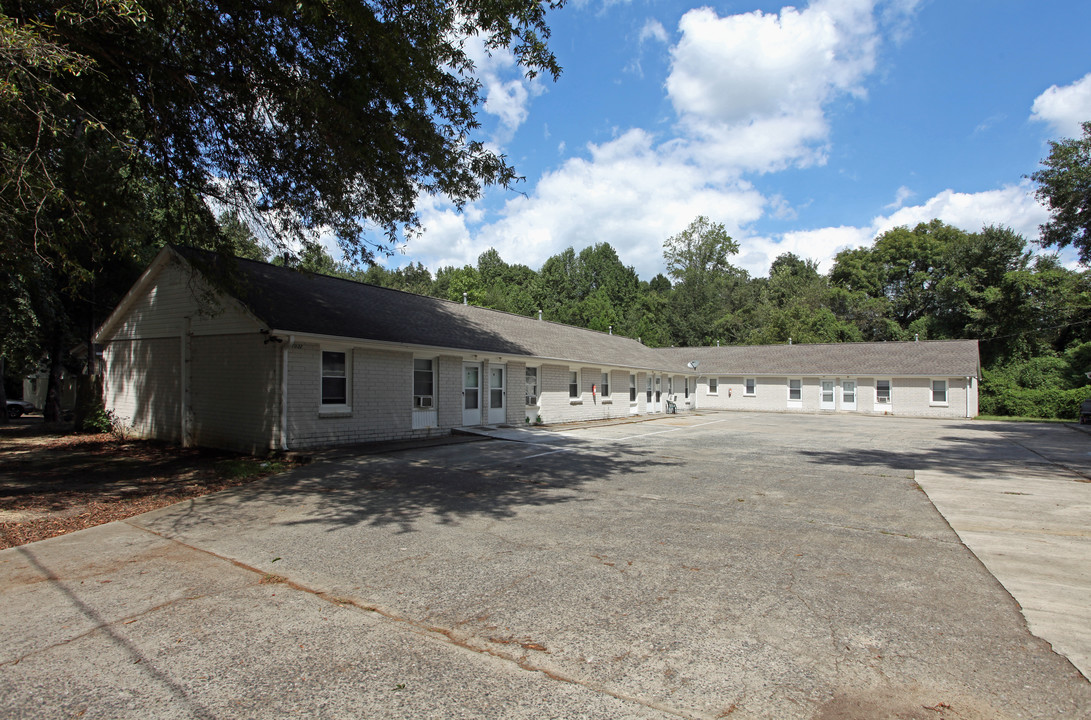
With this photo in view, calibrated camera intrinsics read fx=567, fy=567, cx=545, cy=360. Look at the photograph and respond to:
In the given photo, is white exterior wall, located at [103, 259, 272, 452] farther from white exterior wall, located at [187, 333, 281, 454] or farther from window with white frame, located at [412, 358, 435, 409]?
window with white frame, located at [412, 358, 435, 409]

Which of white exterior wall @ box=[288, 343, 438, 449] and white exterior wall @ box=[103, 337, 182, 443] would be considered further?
white exterior wall @ box=[103, 337, 182, 443]

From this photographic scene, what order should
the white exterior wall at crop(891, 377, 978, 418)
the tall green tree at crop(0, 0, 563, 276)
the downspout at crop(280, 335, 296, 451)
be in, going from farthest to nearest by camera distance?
the white exterior wall at crop(891, 377, 978, 418), the downspout at crop(280, 335, 296, 451), the tall green tree at crop(0, 0, 563, 276)

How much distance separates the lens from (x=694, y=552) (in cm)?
573

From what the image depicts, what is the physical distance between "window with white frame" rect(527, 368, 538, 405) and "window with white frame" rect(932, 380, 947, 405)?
24.4 meters

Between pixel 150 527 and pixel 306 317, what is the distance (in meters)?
7.26

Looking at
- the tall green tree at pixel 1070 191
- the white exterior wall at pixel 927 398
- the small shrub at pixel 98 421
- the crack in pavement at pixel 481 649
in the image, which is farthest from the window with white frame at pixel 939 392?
the small shrub at pixel 98 421

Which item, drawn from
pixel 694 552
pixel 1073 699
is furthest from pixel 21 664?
pixel 1073 699

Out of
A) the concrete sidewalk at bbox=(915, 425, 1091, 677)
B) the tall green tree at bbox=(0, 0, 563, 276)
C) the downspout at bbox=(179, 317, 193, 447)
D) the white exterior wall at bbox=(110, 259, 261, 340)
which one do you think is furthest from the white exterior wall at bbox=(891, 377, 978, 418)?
the downspout at bbox=(179, 317, 193, 447)

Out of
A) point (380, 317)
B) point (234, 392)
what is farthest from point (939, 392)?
point (234, 392)

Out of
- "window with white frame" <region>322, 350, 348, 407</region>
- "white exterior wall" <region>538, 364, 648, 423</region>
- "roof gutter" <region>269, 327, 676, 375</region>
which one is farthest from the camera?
"white exterior wall" <region>538, 364, 648, 423</region>

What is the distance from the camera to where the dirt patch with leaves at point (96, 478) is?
7.20m

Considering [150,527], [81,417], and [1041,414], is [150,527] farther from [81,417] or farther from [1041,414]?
[1041,414]

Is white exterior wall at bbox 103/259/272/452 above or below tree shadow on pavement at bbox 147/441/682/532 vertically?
above

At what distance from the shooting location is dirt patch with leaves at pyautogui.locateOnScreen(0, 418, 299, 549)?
23.6 feet
